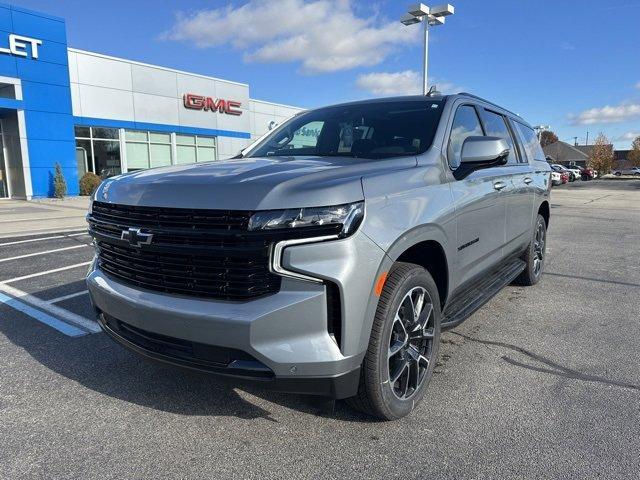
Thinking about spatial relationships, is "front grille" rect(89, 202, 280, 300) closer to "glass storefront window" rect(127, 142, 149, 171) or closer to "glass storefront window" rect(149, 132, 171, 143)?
"glass storefront window" rect(127, 142, 149, 171)

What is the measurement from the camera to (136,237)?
2.55 m

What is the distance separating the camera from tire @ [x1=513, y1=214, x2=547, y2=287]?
217 inches

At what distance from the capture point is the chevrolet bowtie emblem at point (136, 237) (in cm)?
250

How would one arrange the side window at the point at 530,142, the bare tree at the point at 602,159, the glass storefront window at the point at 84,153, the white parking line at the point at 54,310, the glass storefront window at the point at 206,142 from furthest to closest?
1. the bare tree at the point at 602,159
2. the glass storefront window at the point at 206,142
3. the glass storefront window at the point at 84,153
4. the side window at the point at 530,142
5. the white parking line at the point at 54,310

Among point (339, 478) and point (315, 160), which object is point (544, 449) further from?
point (315, 160)

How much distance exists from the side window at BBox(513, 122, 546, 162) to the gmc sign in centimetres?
2379

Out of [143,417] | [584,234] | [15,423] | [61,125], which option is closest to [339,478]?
[143,417]

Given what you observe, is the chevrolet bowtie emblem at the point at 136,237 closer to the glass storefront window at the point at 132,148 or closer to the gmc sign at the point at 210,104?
the glass storefront window at the point at 132,148

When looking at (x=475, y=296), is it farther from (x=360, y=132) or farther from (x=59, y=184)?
(x=59, y=184)

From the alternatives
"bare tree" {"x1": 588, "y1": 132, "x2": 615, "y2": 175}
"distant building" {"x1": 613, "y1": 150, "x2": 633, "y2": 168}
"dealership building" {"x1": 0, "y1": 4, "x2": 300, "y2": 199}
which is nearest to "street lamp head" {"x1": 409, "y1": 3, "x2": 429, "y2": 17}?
"dealership building" {"x1": 0, "y1": 4, "x2": 300, "y2": 199}

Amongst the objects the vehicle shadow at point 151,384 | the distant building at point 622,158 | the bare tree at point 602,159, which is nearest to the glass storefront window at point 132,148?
the vehicle shadow at point 151,384

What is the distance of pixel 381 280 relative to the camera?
8.11 ft

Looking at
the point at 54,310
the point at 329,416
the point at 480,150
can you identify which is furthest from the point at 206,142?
the point at 329,416

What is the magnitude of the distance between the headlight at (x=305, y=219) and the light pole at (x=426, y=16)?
16244 mm
